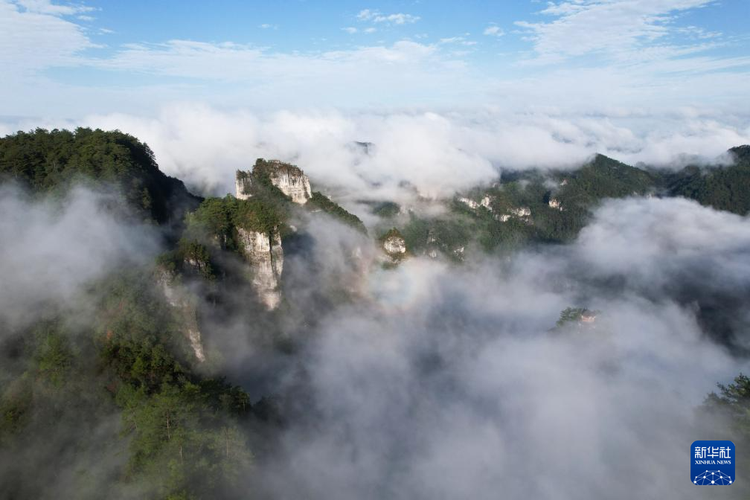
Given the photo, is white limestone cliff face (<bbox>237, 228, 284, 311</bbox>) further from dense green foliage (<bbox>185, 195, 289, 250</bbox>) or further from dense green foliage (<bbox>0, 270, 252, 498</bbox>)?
dense green foliage (<bbox>0, 270, 252, 498</bbox>)

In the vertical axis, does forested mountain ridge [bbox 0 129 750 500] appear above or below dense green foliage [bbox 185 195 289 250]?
below

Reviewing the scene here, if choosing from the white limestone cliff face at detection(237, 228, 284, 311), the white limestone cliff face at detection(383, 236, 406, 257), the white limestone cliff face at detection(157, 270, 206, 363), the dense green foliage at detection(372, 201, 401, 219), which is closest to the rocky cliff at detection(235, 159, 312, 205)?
the white limestone cliff face at detection(383, 236, 406, 257)

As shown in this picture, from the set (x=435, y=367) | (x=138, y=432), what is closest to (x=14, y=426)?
(x=138, y=432)

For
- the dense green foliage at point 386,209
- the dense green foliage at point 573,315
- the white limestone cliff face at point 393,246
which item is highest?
the dense green foliage at point 386,209

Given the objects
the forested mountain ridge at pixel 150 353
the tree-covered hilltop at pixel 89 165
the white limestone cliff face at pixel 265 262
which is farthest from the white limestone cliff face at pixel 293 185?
the white limestone cliff face at pixel 265 262

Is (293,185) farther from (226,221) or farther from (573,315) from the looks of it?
(573,315)

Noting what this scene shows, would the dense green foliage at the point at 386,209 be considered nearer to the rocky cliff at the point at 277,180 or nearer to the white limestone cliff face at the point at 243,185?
the rocky cliff at the point at 277,180
